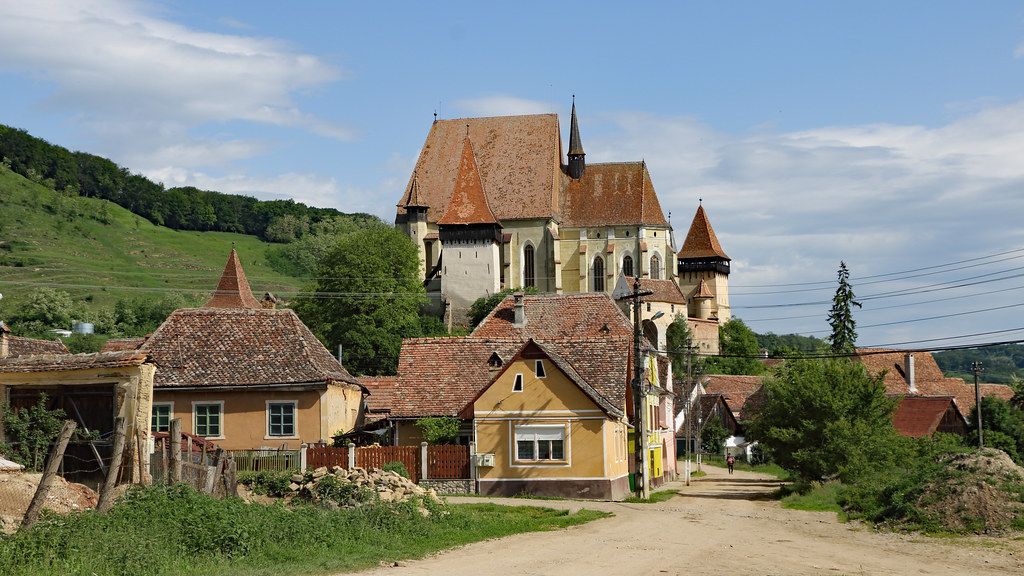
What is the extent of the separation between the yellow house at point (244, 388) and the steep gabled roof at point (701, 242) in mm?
90431

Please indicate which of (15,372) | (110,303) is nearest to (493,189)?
(110,303)

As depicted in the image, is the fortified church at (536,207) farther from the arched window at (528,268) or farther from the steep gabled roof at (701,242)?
the steep gabled roof at (701,242)

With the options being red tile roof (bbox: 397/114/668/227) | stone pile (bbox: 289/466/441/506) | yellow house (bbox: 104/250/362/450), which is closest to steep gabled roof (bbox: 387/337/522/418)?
yellow house (bbox: 104/250/362/450)

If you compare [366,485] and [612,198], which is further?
[612,198]

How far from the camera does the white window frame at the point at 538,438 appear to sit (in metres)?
33.8

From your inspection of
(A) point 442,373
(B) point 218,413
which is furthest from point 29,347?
(A) point 442,373

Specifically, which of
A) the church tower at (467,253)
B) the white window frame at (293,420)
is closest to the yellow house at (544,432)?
the white window frame at (293,420)

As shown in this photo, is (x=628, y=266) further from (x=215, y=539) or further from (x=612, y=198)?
(x=215, y=539)

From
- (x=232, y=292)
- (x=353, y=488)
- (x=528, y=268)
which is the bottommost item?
(x=353, y=488)

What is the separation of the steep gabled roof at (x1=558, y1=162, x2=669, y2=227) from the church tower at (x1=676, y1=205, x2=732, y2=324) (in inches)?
646

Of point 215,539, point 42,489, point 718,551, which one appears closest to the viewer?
point 42,489

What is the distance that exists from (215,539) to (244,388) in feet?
64.8

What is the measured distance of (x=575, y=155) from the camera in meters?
111

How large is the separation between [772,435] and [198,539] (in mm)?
25332
